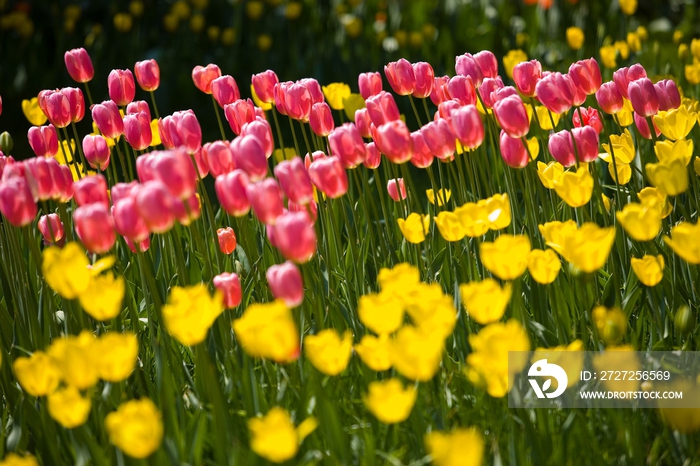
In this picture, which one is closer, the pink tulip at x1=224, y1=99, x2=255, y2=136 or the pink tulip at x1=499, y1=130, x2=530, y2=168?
the pink tulip at x1=499, y1=130, x2=530, y2=168

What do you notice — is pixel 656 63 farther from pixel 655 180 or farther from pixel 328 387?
pixel 328 387

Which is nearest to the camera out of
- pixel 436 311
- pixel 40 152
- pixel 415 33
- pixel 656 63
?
pixel 436 311

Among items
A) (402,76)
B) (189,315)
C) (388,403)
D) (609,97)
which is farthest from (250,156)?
(609,97)

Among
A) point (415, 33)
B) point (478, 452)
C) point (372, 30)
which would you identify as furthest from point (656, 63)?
point (478, 452)

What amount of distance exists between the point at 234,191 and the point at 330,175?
0.70ft

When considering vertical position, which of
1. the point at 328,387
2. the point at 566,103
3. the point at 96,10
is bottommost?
the point at 328,387

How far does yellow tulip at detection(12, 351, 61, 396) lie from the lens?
1341 mm

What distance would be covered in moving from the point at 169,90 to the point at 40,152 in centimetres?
258

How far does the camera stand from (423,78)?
220 centimetres

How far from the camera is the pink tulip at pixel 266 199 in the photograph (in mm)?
1424

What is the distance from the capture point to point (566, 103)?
1995 millimetres

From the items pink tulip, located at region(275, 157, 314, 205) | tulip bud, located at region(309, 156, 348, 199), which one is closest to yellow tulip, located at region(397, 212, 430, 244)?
tulip bud, located at region(309, 156, 348, 199)

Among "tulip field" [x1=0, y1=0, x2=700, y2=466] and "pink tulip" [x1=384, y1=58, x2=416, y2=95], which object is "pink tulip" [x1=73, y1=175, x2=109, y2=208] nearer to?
"tulip field" [x1=0, y1=0, x2=700, y2=466]

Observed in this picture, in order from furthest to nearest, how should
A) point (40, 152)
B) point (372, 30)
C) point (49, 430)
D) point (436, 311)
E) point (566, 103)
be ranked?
point (372, 30)
point (40, 152)
point (566, 103)
point (49, 430)
point (436, 311)
